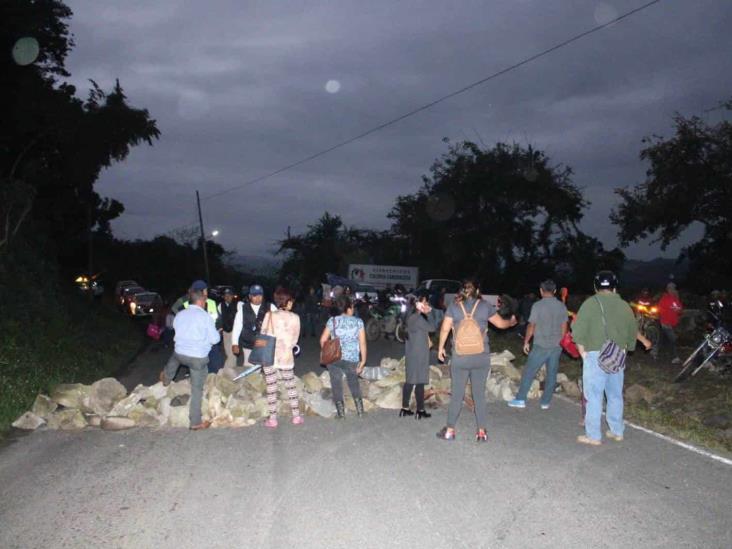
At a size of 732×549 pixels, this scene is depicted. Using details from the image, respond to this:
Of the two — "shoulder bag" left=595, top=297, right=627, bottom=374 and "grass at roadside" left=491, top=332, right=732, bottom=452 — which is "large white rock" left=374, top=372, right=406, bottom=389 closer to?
"grass at roadside" left=491, top=332, right=732, bottom=452

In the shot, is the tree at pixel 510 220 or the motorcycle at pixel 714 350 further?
the tree at pixel 510 220

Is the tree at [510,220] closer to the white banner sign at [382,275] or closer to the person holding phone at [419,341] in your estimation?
the white banner sign at [382,275]

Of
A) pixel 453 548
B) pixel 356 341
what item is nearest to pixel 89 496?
pixel 453 548

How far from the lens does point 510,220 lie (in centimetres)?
4019

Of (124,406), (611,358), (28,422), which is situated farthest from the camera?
(124,406)

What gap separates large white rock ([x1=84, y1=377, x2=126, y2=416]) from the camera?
8461 mm

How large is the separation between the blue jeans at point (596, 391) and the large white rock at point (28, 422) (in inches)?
267

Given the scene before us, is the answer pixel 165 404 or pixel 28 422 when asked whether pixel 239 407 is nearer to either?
pixel 165 404

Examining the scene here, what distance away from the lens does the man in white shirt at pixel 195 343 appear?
26.0 ft

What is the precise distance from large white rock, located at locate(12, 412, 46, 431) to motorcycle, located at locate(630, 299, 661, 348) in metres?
12.1

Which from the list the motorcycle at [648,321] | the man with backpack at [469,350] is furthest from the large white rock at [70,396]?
the motorcycle at [648,321]

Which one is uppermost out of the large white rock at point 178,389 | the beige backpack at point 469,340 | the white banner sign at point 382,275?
the white banner sign at point 382,275

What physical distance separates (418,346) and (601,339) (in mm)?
2272

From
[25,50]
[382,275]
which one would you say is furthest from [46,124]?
[382,275]
